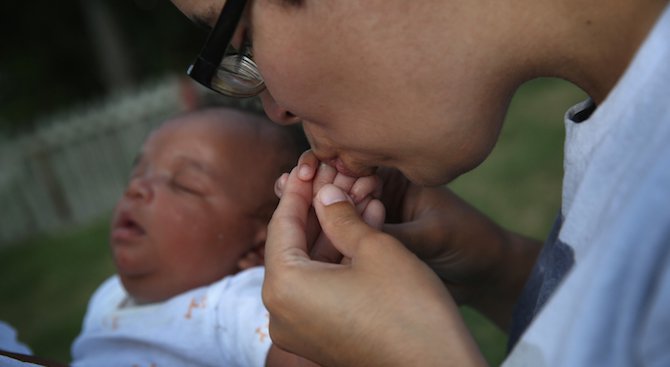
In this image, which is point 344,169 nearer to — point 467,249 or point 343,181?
point 343,181

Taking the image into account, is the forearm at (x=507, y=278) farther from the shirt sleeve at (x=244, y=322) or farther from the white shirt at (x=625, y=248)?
the white shirt at (x=625, y=248)

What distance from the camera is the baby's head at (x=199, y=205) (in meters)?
2.64

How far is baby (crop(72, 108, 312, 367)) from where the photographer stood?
241 centimetres

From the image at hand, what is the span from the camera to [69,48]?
1404 centimetres

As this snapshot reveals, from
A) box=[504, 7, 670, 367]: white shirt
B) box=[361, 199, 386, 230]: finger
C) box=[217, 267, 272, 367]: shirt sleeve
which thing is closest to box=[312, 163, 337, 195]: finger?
box=[361, 199, 386, 230]: finger

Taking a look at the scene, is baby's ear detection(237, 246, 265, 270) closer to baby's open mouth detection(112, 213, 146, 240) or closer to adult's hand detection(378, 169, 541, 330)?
baby's open mouth detection(112, 213, 146, 240)

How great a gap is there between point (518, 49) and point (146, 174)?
179 centimetres

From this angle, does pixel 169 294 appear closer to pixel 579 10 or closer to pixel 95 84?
pixel 579 10

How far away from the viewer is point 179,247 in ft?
8.65

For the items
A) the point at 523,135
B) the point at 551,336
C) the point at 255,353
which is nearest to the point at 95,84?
the point at 523,135

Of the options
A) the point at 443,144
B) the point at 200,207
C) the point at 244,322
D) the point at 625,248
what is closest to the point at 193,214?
the point at 200,207

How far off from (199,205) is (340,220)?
1157 millimetres

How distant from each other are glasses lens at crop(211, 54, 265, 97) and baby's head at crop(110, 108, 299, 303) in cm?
83

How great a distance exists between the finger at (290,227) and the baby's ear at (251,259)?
2.89ft
